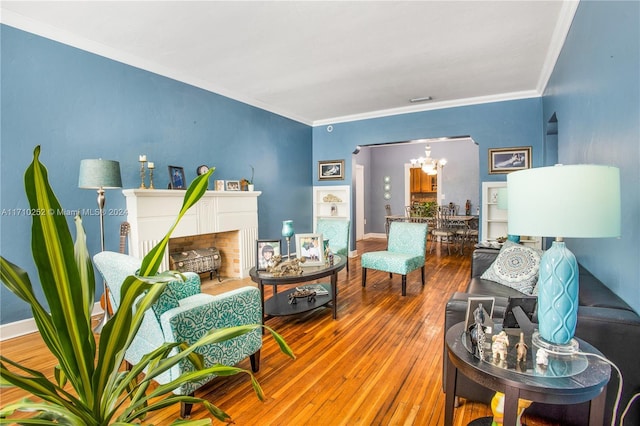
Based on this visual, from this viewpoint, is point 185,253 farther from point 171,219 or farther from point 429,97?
point 429,97

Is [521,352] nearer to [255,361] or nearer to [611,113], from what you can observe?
[611,113]

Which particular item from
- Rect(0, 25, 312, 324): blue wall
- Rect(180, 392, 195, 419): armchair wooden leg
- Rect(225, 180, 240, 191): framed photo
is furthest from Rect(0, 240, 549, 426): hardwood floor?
Rect(225, 180, 240, 191): framed photo

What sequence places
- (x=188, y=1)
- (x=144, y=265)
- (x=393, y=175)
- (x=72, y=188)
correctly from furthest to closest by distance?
(x=393, y=175) → (x=72, y=188) → (x=188, y=1) → (x=144, y=265)

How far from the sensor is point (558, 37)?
3.17 metres

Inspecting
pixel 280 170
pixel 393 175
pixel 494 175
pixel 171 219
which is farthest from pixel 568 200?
pixel 393 175

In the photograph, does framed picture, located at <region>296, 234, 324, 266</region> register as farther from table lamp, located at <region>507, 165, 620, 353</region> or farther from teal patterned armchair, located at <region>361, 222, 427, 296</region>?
table lamp, located at <region>507, 165, 620, 353</region>

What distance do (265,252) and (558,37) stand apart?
3.54m

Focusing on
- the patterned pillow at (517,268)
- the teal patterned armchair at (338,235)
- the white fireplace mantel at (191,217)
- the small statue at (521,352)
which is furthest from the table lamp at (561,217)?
the white fireplace mantel at (191,217)

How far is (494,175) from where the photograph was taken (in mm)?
5273

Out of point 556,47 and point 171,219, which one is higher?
point 556,47

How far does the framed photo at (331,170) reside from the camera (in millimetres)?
6605

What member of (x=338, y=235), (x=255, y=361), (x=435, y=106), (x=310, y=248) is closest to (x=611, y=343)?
(x=255, y=361)

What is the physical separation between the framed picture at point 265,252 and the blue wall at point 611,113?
96.3 inches

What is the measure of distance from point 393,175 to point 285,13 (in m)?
7.39
